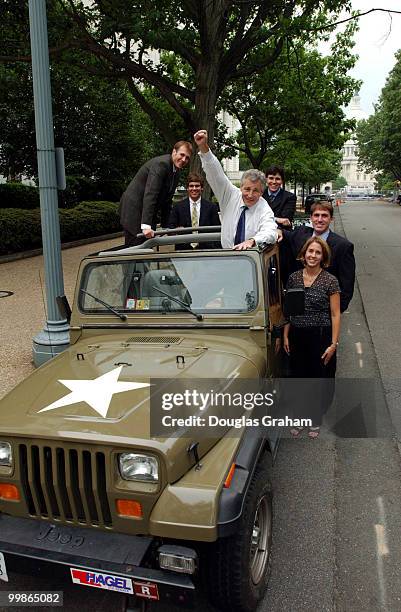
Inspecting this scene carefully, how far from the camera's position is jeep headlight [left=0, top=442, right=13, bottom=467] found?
8.21 ft

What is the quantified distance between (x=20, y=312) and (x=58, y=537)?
23.1 feet

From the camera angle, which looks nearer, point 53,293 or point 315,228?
point 315,228

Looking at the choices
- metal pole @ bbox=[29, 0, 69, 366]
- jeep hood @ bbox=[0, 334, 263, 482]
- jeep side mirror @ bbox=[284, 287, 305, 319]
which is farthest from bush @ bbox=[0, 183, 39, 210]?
jeep side mirror @ bbox=[284, 287, 305, 319]

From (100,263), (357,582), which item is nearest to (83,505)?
(357,582)

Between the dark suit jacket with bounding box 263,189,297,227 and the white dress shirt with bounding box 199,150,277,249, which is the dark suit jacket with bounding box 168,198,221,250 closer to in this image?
the dark suit jacket with bounding box 263,189,297,227

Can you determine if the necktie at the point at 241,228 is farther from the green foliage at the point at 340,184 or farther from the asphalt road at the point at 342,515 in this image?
the green foliage at the point at 340,184

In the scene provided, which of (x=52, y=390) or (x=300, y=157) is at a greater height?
(x=300, y=157)

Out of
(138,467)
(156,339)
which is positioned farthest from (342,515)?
(138,467)

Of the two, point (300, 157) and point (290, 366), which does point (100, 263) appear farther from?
point (300, 157)

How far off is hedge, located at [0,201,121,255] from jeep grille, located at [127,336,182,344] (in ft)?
36.5

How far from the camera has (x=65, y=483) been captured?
7.85ft

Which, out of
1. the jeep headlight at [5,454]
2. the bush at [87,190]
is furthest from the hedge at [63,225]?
the jeep headlight at [5,454]

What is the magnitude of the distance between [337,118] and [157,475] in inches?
683

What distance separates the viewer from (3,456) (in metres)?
2.52
